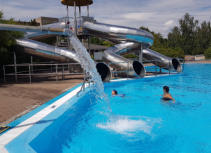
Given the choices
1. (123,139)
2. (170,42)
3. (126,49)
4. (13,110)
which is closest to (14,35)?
(126,49)

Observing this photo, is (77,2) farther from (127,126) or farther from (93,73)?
(127,126)

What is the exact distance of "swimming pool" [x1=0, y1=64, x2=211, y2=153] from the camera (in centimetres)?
367

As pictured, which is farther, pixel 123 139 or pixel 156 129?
pixel 156 129

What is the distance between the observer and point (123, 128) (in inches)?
192

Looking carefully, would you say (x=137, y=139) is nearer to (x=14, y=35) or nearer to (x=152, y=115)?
(x=152, y=115)

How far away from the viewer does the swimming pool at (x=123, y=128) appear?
3675 millimetres

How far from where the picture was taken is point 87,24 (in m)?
12.7

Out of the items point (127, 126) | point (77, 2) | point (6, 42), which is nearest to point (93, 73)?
point (127, 126)

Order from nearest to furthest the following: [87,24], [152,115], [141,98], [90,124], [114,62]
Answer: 1. [90,124]
2. [152,115]
3. [141,98]
4. [114,62]
5. [87,24]

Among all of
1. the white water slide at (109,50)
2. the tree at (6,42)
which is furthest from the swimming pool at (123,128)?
the tree at (6,42)

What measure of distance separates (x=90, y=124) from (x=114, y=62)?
6.34 meters

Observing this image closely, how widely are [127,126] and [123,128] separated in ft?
0.59

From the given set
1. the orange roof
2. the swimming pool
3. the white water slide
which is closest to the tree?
the white water slide

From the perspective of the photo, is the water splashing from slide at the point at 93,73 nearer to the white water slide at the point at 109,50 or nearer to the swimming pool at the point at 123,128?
the swimming pool at the point at 123,128
